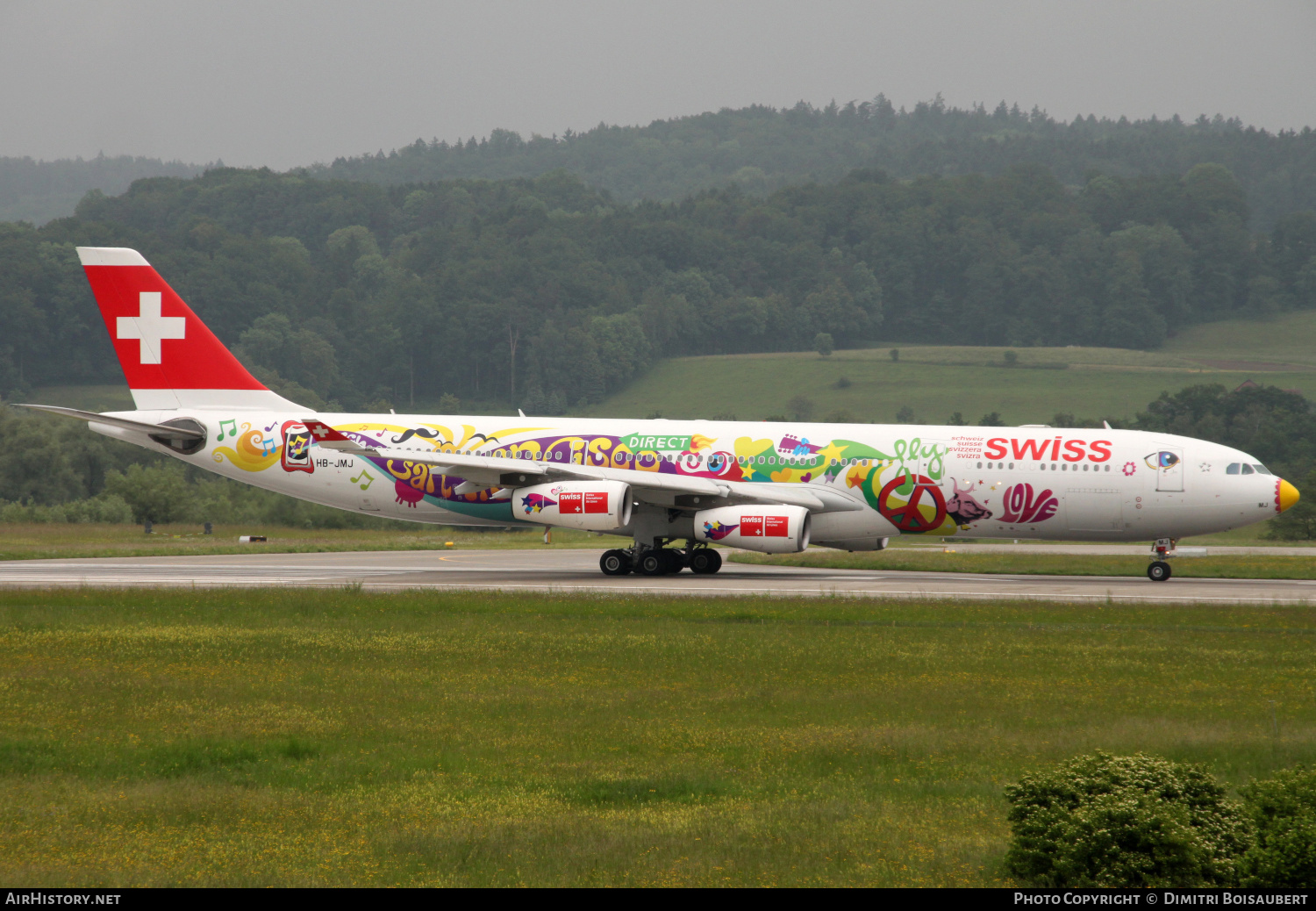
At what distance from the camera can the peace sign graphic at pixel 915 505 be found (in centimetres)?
3039

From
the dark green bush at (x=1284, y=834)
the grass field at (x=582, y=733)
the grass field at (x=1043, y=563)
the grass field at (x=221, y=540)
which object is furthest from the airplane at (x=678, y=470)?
the dark green bush at (x=1284, y=834)

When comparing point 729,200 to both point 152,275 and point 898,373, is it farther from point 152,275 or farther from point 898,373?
point 152,275

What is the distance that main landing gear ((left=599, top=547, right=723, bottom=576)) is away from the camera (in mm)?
31812

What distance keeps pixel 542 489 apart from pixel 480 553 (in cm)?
1195

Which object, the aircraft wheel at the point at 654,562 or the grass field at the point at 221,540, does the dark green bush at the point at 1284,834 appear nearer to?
the aircraft wheel at the point at 654,562

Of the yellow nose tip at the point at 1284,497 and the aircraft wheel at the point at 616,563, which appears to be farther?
the aircraft wheel at the point at 616,563

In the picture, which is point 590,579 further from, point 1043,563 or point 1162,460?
point 1043,563

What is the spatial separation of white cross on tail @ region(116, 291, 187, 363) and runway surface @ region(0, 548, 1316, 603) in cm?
570

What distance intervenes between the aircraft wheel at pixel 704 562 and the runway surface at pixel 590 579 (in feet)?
1.06

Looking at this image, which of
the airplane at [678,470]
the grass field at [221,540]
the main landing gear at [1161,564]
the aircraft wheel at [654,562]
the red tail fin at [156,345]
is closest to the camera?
the airplane at [678,470]

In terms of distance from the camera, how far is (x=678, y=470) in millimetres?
31703

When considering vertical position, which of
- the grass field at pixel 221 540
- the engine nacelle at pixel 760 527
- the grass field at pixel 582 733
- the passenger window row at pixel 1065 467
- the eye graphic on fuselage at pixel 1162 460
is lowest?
the grass field at pixel 221 540

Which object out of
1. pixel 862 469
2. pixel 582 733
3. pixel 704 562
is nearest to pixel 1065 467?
pixel 862 469

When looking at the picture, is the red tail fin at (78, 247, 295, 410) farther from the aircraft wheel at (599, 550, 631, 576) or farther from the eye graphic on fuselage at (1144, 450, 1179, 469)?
the eye graphic on fuselage at (1144, 450, 1179, 469)
